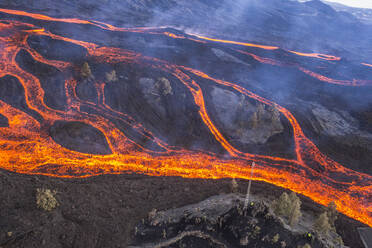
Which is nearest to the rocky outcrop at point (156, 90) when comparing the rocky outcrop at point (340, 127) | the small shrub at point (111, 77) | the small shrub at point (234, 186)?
the small shrub at point (111, 77)

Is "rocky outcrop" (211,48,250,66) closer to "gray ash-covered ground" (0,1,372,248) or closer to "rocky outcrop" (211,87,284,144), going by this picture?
"gray ash-covered ground" (0,1,372,248)

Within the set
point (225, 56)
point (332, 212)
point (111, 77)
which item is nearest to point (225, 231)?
point (332, 212)

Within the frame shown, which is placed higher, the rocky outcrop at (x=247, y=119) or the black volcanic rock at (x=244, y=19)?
the black volcanic rock at (x=244, y=19)

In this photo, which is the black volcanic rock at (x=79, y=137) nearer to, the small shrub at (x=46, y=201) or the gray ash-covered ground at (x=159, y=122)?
the gray ash-covered ground at (x=159, y=122)

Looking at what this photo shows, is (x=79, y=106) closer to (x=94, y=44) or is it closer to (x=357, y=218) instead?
(x=94, y=44)

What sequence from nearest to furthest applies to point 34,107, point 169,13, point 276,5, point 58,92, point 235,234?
1. point 235,234
2. point 34,107
3. point 58,92
4. point 169,13
5. point 276,5

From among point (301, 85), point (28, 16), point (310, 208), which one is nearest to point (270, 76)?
point (301, 85)

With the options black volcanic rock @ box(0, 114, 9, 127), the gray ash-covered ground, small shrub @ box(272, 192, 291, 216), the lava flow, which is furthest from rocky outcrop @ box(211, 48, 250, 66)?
black volcanic rock @ box(0, 114, 9, 127)
